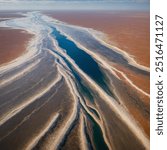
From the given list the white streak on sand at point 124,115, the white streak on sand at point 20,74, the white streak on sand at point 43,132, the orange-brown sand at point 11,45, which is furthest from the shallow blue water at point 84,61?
the white streak on sand at point 43,132

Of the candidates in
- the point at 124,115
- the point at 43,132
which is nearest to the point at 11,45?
the point at 43,132

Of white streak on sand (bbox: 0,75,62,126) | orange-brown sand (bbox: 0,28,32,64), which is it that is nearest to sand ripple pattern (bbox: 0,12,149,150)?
white streak on sand (bbox: 0,75,62,126)

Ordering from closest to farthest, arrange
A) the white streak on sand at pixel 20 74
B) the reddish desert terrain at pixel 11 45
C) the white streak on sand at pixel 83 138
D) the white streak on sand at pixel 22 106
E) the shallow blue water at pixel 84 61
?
the white streak on sand at pixel 83 138 < the white streak on sand at pixel 22 106 < the white streak on sand at pixel 20 74 < the shallow blue water at pixel 84 61 < the reddish desert terrain at pixel 11 45

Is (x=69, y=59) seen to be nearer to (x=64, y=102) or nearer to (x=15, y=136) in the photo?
(x=64, y=102)

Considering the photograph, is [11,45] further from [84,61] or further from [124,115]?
[124,115]

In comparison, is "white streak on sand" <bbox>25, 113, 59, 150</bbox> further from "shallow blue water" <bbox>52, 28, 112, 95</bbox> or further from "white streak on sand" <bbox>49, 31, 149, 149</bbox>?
"shallow blue water" <bbox>52, 28, 112, 95</bbox>

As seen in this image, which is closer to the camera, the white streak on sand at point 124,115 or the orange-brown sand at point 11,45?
the white streak on sand at point 124,115

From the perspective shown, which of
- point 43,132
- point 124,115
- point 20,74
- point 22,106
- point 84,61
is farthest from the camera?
point 84,61

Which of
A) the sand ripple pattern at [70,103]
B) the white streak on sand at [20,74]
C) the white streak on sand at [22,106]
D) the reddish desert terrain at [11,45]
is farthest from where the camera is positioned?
the reddish desert terrain at [11,45]

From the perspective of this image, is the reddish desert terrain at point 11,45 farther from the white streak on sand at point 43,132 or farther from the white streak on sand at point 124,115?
the white streak on sand at point 43,132

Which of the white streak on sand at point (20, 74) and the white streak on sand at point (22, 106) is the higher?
the white streak on sand at point (20, 74)
